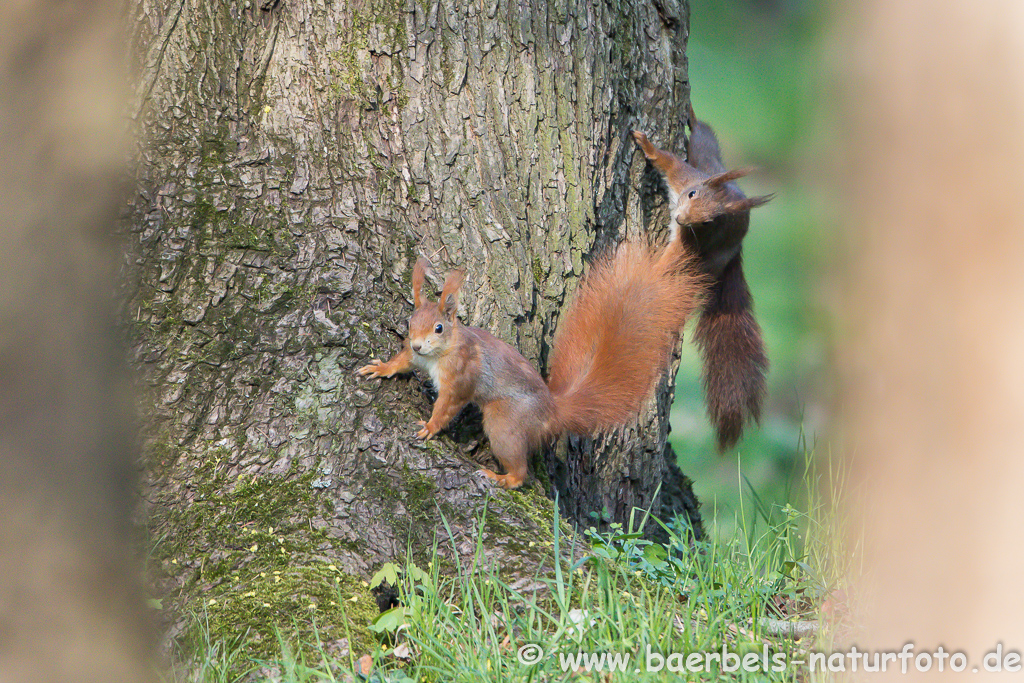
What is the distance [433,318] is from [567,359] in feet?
1.55

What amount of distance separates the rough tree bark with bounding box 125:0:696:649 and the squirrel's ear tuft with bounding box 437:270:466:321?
0.37ft

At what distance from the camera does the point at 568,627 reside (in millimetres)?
1322

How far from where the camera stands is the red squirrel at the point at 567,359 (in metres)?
1.76

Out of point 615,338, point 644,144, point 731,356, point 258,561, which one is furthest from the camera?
point 731,356

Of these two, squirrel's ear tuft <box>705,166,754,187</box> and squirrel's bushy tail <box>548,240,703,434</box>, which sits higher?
squirrel's ear tuft <box>705,166,754,187</box>

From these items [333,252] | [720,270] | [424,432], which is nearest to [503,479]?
[424,432]

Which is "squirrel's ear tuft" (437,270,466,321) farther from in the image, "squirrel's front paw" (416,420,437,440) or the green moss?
the green moss

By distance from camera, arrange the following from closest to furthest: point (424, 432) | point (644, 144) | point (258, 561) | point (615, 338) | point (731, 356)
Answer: point (258, 561), point (424, 432), point (615, 338), point (644, 144), point (731, 356)

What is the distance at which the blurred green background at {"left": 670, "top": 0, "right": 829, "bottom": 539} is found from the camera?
394 cm

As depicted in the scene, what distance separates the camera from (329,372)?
166cm

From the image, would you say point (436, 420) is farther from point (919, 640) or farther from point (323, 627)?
point (919, 640)

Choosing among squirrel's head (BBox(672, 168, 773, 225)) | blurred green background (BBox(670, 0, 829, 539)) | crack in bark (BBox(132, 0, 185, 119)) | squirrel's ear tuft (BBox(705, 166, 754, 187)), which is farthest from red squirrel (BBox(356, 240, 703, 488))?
blurred green background (BBox(670, 0, 829, 539))

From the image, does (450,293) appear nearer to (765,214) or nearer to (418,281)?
(418,281)

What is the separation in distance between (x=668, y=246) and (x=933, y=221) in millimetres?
1904
